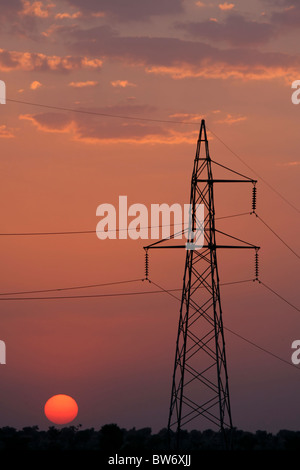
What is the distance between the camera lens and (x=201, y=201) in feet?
225

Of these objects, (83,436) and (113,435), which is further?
(83,436)

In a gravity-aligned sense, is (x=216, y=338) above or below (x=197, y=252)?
below

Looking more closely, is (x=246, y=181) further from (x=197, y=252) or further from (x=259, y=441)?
(x=259, y=441)
